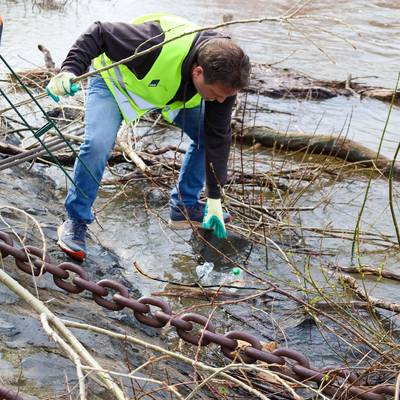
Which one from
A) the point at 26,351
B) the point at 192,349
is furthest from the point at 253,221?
the point at 26,351

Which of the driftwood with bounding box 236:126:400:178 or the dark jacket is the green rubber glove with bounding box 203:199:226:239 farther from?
the driftwood with bounding box 236:126:400:178

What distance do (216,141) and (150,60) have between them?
26.9 inches

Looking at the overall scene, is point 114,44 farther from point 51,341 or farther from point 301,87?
point 301,87

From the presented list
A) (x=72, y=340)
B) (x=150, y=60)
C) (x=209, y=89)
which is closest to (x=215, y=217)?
(x=209, y=89)

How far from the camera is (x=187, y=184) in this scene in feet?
14.9

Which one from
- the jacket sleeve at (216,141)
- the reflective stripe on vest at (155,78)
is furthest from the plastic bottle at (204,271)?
the reflective stripe on vest at (155,78)

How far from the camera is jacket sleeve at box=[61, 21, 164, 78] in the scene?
355cm

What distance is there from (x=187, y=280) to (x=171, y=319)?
1342 millimetres

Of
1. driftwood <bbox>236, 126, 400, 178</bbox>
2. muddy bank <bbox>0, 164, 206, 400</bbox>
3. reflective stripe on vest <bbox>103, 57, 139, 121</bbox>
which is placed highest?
reflective stripe on vest <bbox>103, 57, 139, 121</bbox>

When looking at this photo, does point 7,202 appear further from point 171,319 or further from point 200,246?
point 171,319

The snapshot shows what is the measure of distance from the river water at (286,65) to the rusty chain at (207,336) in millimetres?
894

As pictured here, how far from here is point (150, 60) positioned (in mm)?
3748

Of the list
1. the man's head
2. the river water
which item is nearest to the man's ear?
the man's head

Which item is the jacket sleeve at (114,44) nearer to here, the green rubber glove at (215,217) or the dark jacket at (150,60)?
the dark jacket at (150,60)
